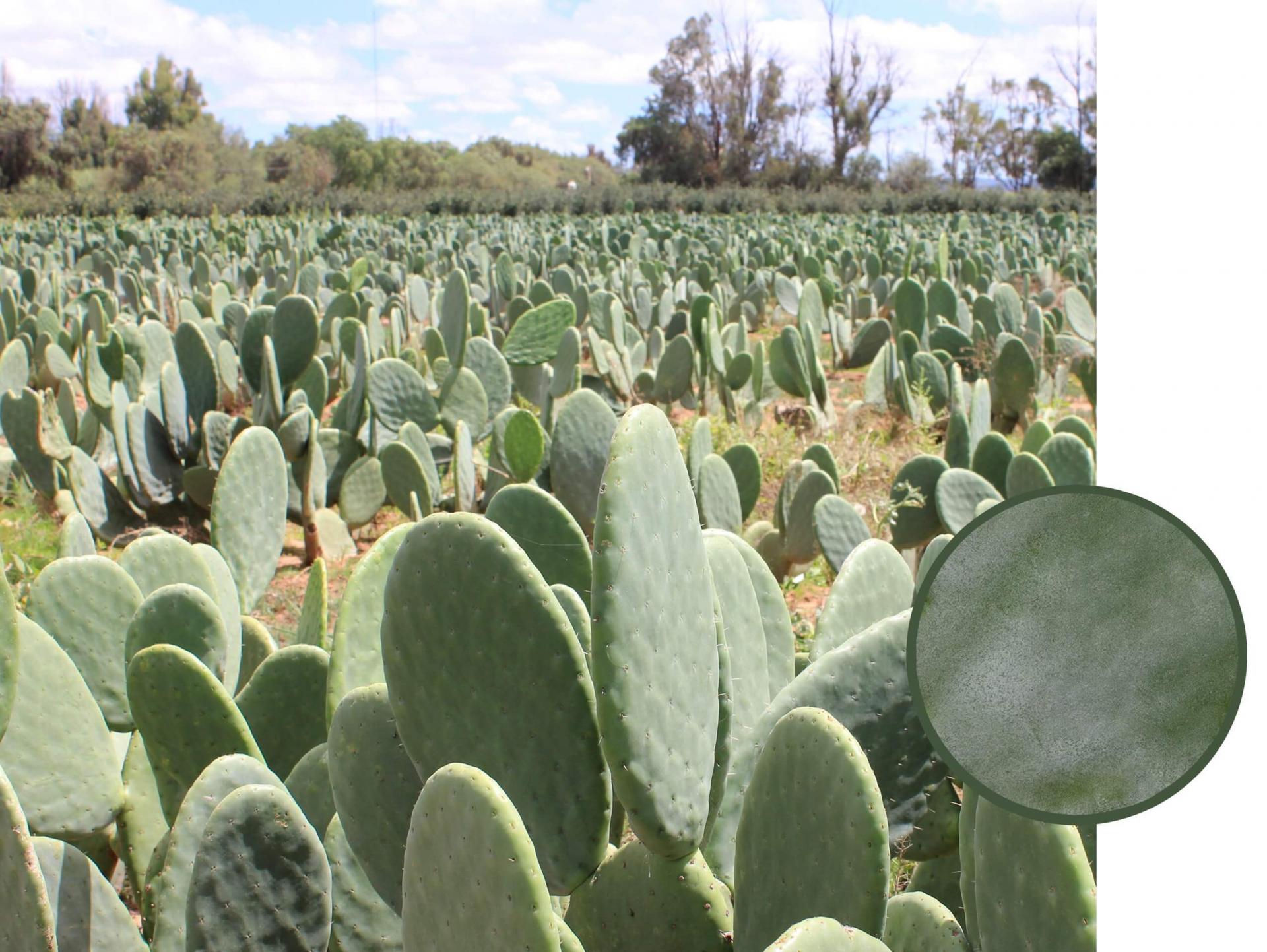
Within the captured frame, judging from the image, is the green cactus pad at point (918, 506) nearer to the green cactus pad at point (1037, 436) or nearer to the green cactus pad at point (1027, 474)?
the green cactus pad at point (1037, 436)

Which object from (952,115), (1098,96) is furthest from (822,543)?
(952,115)

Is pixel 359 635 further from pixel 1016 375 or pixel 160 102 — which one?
pixel 160 102

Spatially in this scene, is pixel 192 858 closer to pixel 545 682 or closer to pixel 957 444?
pixel 545 682

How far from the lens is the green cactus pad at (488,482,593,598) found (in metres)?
1.63

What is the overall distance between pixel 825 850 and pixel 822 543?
1.99m

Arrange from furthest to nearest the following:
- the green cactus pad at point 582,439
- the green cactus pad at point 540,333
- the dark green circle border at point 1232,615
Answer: the green cactus pad at point 540,333 < the green cactus pad at point 582,439 < the dark green circle border at point 1232,615

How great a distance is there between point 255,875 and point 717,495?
2.11 metres

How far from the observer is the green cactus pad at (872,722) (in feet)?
3.76

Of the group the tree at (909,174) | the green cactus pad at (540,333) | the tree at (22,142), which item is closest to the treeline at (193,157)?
the tree at (22,142)

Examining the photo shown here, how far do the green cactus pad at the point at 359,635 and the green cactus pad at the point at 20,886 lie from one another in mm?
372

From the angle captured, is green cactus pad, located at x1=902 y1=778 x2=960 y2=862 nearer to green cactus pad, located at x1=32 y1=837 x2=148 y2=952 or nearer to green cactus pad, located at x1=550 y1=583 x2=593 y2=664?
green cactus pad, located at x1=550 y1=583 x2=593 y2=664

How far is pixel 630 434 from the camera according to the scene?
0.94m

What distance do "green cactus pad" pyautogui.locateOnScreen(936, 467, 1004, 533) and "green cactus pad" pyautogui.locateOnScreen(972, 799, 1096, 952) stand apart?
2.24 metres

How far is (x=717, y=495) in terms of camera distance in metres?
3.07
